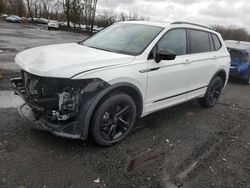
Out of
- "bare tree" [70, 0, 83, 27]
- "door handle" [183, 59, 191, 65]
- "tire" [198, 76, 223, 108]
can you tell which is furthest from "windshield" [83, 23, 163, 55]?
"bare tree" [70, 0, 83, 27]

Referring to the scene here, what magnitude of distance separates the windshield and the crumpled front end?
99 cm

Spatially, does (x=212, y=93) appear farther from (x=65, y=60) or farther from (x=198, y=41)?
(x=65, y=60)

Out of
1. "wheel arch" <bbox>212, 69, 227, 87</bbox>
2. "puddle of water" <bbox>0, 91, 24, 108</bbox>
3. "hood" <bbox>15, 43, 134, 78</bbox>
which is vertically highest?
"hood" <bbox>15, 43, 134, 78</bbox>

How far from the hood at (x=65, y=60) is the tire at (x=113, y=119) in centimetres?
51

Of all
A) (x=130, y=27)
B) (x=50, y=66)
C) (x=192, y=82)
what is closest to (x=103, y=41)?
(x=130, y=27)

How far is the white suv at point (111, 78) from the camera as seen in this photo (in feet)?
10.6

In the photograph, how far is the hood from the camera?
3.15m

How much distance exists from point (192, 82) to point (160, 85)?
1137mm

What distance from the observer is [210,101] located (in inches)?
244

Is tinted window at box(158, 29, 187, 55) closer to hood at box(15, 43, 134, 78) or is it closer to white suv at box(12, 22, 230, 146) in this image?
white suv at box(12, 22, 230, 146)

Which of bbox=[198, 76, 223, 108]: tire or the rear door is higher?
the rear door

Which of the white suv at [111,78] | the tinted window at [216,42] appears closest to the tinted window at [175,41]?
the white suv at [111,78]

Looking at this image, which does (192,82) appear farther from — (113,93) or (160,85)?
(113,93)

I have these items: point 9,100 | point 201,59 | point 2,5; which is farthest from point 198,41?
point 2,5
